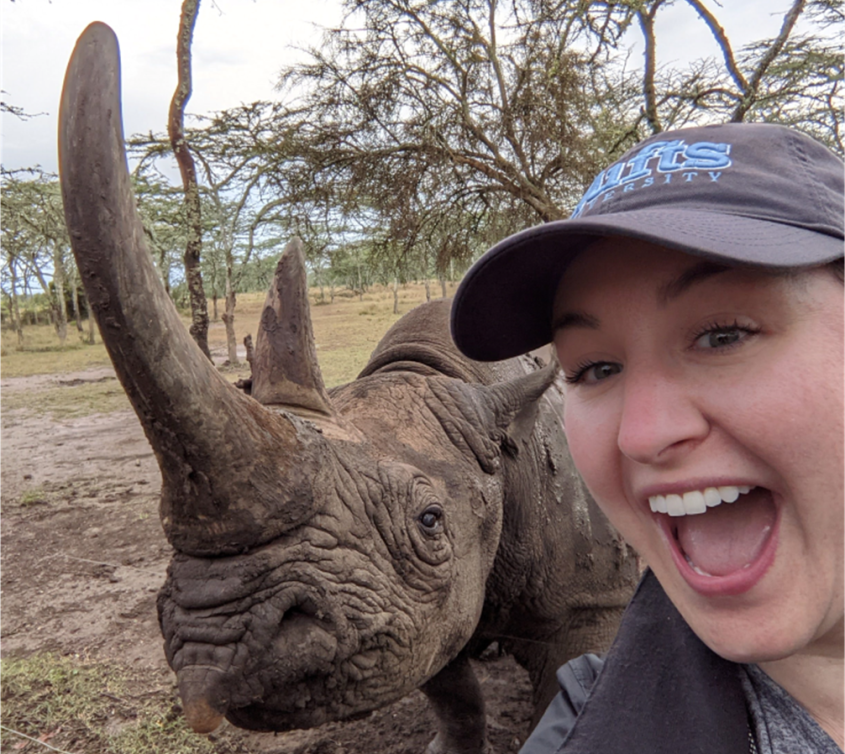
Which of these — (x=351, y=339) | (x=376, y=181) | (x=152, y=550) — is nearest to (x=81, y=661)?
(x=152, y=550)

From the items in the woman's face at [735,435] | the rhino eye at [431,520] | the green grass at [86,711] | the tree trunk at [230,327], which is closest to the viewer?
the woman's face at [735,435]

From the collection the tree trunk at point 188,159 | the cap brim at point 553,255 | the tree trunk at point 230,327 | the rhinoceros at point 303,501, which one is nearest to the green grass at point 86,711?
the rhinoceros at point 303,501

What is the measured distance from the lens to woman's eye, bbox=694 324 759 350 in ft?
3.37

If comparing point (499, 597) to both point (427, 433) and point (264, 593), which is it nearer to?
point (427, 433)

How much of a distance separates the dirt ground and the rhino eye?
1.87m

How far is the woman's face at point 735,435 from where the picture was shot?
97cm

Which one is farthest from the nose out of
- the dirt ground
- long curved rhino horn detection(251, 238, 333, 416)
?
the dirt ground

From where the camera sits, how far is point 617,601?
11.3ft

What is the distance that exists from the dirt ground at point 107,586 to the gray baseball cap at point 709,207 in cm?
316

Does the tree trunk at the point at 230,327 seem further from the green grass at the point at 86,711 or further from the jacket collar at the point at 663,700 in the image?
the jacket collar at the point at 663,700

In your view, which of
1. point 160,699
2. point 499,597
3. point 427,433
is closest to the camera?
point 427,433

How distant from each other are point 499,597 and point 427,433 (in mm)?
978

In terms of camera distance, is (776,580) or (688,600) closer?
(776,580)

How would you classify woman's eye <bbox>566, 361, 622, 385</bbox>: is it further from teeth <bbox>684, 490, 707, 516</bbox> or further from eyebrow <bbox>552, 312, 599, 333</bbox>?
teeth <bbox>684, 490, 707, 516</bbox>
